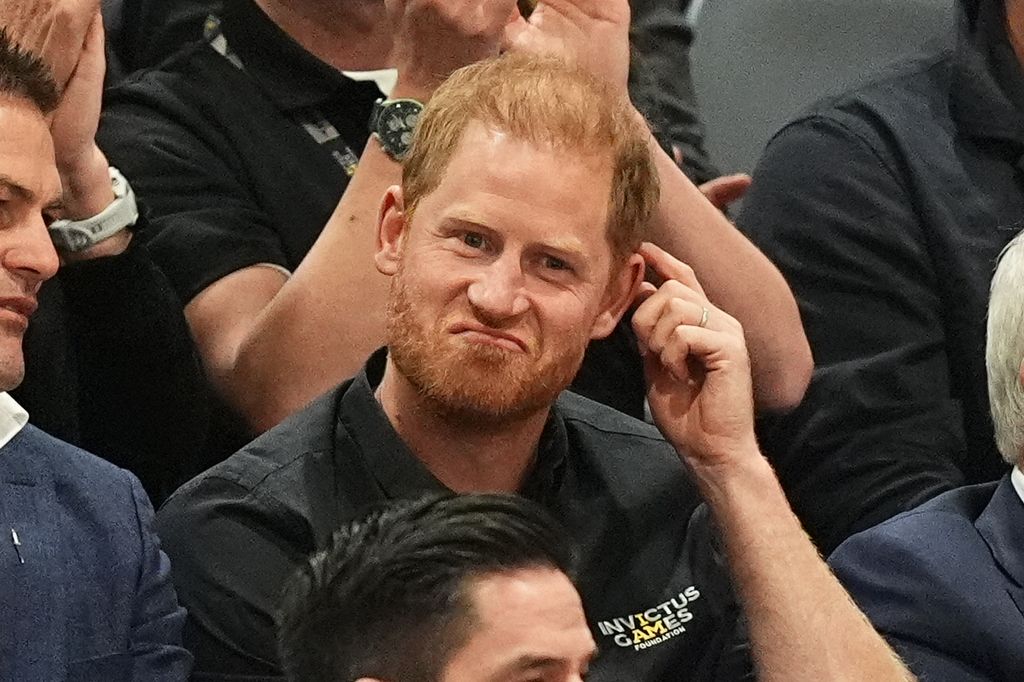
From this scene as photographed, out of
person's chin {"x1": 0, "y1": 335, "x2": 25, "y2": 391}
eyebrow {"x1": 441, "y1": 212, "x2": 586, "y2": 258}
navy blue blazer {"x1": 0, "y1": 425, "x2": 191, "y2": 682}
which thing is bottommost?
navy blue blazer {"x1": 0, "y1": 425, "x2": 191, "y2": 682}

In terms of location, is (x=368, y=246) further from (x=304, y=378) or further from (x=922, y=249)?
(x=922, y=249)

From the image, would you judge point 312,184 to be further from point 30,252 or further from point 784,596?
point 784,596

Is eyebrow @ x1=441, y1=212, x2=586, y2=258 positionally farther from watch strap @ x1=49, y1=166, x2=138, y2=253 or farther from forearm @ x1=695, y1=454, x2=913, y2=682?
watch strap @ x1=49, y1=166, x2=138, y2=253

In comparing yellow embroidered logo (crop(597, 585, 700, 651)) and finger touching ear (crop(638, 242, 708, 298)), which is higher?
finger touching ear (crop(638, 242, 708, 298))

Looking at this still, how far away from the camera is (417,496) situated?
174cm

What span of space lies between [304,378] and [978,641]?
72 cm

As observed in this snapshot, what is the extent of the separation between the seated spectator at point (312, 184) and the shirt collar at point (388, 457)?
0.49 ft

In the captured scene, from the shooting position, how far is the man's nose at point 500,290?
175 cm

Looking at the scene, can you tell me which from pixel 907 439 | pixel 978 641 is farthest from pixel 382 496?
pixel 907 439

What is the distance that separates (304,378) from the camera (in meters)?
2.01

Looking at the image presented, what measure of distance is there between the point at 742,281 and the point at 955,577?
434 mm

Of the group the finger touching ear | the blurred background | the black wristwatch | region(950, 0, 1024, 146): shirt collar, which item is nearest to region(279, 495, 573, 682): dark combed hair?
the finger touching ear

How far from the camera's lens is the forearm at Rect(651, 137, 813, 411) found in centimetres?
211

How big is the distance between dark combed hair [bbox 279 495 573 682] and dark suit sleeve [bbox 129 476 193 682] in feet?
0.53
